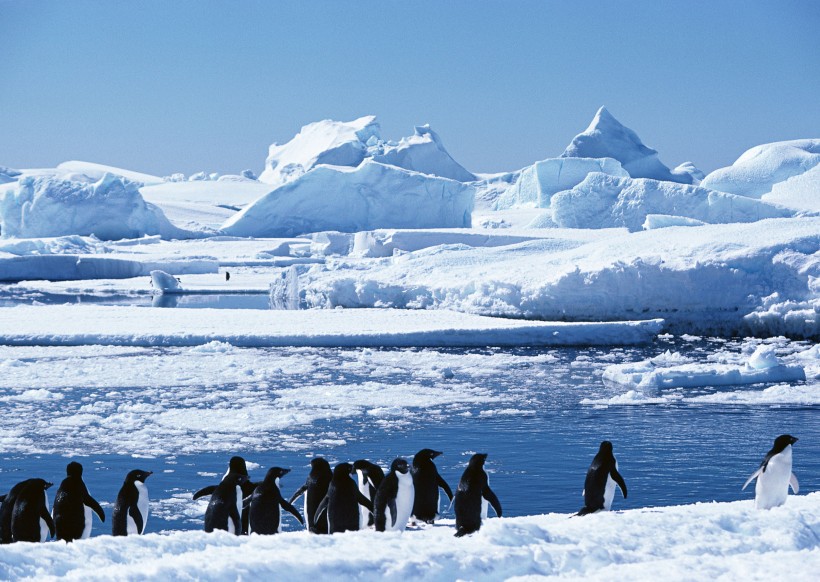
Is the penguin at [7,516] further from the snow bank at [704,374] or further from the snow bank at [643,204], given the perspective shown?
the snow bank at [643,204]

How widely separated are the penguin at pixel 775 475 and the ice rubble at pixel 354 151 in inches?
1977

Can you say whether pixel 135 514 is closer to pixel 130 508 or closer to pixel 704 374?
pixel 130 508

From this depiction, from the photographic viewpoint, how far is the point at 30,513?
4496 mm

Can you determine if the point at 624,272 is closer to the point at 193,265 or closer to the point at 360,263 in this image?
the point at 360,263

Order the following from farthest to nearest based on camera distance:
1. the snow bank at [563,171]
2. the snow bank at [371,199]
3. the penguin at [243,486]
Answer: the snow bank at [563,171]
the snow bank at [371,199]
the penguin at [243,486]

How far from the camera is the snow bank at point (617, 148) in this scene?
183 feet

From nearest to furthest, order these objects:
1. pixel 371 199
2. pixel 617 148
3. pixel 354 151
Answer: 1. pixel 371 199
2. pixel 617 148
3. pixel 354 151

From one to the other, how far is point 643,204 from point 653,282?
14927 millimetres

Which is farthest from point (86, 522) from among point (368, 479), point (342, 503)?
point (368, 479)

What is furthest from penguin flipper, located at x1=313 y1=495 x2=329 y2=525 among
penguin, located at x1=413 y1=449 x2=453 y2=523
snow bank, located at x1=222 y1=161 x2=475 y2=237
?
snow bank, located at x1=222 y1=161 x2=475 y2=237

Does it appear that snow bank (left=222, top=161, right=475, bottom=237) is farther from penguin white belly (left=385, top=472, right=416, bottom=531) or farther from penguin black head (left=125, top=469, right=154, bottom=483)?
penguin white belly (left=385, top=472, right=416, bottom=531)

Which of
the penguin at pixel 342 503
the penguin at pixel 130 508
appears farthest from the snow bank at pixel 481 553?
the penguin at pixel 130 508

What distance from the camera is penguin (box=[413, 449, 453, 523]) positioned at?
5.02m

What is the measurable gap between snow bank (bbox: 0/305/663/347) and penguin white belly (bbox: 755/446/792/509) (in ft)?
32.4
